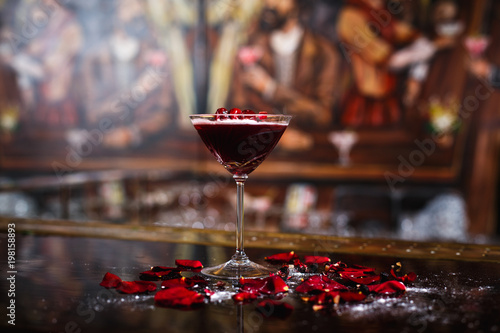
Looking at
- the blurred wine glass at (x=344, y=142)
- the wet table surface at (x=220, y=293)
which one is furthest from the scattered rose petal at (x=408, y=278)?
the blurred wine glass at (x=344, y=142)

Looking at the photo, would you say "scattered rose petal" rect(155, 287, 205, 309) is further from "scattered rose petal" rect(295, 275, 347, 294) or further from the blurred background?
the blurred background

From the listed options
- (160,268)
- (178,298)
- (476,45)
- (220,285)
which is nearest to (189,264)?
(160,268)

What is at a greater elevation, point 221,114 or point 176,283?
point 221,114

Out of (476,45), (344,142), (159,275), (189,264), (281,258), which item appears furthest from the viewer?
(344,142)

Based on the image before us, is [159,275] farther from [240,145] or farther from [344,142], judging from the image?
[344,142]

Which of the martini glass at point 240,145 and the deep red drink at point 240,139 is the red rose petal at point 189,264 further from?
the deep red drink at point 240,139

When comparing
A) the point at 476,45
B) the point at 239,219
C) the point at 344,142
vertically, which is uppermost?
the point at 476,45

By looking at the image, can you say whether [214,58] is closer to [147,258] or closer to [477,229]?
[477,229]
